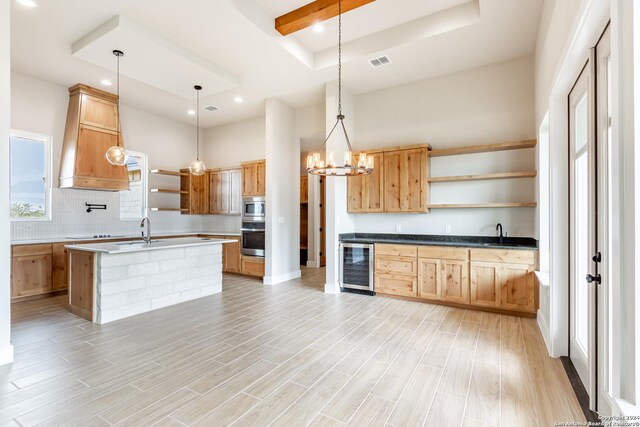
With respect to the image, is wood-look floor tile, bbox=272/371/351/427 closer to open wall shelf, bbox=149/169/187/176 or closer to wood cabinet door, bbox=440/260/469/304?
wood cabinet door, bbox=440/260/469/304

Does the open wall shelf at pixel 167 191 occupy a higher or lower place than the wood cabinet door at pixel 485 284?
higher

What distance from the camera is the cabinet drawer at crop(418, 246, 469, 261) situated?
4.31 meters

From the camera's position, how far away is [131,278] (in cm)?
410

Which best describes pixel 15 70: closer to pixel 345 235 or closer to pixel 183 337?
pixel 183 337

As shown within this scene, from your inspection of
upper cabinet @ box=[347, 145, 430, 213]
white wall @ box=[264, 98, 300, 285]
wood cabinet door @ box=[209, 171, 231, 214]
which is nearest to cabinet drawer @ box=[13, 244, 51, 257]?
wood cabinet door @ box=[209, 171, 231, 214]

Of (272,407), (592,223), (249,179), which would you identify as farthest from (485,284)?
(249,179)

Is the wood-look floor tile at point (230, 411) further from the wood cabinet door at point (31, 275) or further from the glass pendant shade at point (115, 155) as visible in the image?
the wood cabinet door at point (31, 275)

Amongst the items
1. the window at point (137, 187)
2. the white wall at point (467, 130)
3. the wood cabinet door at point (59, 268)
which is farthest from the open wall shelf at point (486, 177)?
the wood cabinet door at point (59, 268)

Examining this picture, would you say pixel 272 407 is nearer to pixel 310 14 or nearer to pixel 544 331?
pixel 544 331

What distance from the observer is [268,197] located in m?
6.04

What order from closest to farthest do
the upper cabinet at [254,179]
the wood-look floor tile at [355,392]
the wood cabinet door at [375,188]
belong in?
the wood-look floor tile at [355,392] < the wood cabinet door at [375,188] < the upper cabinet at [254,179]

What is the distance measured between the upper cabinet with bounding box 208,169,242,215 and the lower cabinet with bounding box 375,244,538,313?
369 centimetres

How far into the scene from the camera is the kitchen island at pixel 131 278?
3.82 meters

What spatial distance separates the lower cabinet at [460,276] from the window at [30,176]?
5.71m
